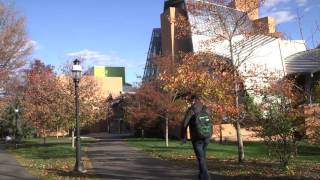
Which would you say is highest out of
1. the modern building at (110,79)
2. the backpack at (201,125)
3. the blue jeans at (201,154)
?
the modern building at (110,79)

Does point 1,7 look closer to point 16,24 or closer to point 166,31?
point 16,24

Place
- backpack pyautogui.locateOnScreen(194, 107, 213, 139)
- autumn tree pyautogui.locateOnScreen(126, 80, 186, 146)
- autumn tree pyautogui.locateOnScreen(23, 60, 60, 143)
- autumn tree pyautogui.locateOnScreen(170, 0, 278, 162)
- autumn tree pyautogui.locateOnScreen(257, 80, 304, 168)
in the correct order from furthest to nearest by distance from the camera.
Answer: autumn tree pyautogui.locateOnScreen(23, 60, 60, 143)
autumn tree pyautogui.locateOnScreen(126, 80, 186, 146)
autumn tree pyautogui.locateOnScreen(170, 0, 278, 162)
autumn tree pyautogui.locateOnScreen(257, 80, 304, 168)
backpack pyautogui.locateOnScreen(194, 107, 213, 139)

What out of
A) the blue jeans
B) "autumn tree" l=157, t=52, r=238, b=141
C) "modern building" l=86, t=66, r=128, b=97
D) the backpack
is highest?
"modern building" l=86, t=66, r=128, b=97

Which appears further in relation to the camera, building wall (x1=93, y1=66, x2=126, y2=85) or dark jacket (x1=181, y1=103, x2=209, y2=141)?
building wall (x1=93, y1=66, x2=126, y2=85)

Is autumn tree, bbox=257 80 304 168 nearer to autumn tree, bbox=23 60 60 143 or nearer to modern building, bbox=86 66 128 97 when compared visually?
autumn tree, bbox=23 60 60 143

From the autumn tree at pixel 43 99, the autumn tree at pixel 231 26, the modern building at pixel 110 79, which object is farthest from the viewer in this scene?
the modern building at pixel 110 79

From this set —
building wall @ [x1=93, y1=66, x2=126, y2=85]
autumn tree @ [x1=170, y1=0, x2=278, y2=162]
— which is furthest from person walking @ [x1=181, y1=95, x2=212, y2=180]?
building wall @ [x1=93, y1=66, x2=126, y2=85]

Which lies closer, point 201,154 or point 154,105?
point 201,154

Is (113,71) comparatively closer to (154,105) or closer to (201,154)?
(154,105)

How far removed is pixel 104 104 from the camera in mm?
37906

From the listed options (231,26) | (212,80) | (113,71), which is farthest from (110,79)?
(212,80)

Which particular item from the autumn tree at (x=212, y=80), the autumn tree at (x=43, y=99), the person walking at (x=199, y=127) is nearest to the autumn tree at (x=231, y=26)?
the autumn tree at (x=212, y=80)

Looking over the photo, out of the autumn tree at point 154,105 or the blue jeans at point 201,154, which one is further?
the autumn tree at point 154,105

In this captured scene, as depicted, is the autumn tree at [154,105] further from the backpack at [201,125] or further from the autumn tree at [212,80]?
the backpack at [201,125]
